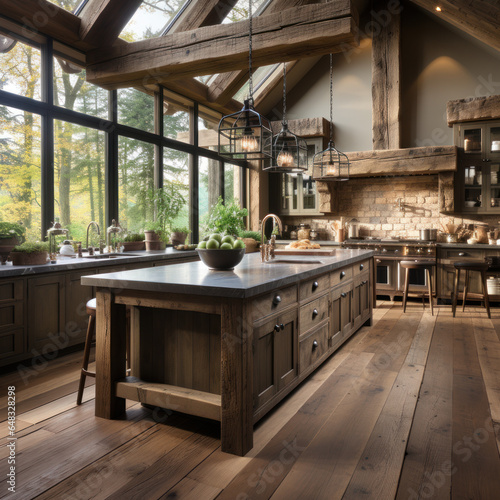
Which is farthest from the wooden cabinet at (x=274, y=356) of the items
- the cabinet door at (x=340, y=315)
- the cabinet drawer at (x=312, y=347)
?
the cabinet door at (x=340, y=315)

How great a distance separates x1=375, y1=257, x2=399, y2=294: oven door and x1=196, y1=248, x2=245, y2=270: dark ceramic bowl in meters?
4.38

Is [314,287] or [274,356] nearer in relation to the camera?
[274,356]

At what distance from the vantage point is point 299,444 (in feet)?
7.33

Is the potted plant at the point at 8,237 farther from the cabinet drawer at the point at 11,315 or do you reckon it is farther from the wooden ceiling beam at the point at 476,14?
the wooden ceiling beam at the point at 476,14

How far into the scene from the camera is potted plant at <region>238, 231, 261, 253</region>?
6.23 m

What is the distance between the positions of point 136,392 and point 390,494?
4.73 ft

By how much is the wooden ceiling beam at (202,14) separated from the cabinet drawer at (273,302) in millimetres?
4299

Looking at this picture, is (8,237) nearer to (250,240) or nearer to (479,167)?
(250,240)

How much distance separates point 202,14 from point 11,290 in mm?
4178

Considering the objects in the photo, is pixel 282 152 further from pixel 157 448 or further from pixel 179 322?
pixel 157 448

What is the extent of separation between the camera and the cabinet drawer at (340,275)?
11.9ft

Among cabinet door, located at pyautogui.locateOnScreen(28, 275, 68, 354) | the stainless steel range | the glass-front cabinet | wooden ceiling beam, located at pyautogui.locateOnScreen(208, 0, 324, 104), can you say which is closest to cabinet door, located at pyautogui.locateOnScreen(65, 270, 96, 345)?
cabinet door, located at pyautogui.locateOnScreen(28, 275, 68, 354)

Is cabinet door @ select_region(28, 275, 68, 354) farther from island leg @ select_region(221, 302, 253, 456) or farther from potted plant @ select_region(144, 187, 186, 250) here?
island leg @ select_region(221, 302, 253, 456)

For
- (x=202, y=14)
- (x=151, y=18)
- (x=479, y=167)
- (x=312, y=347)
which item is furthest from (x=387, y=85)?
(x=312, y=347)
